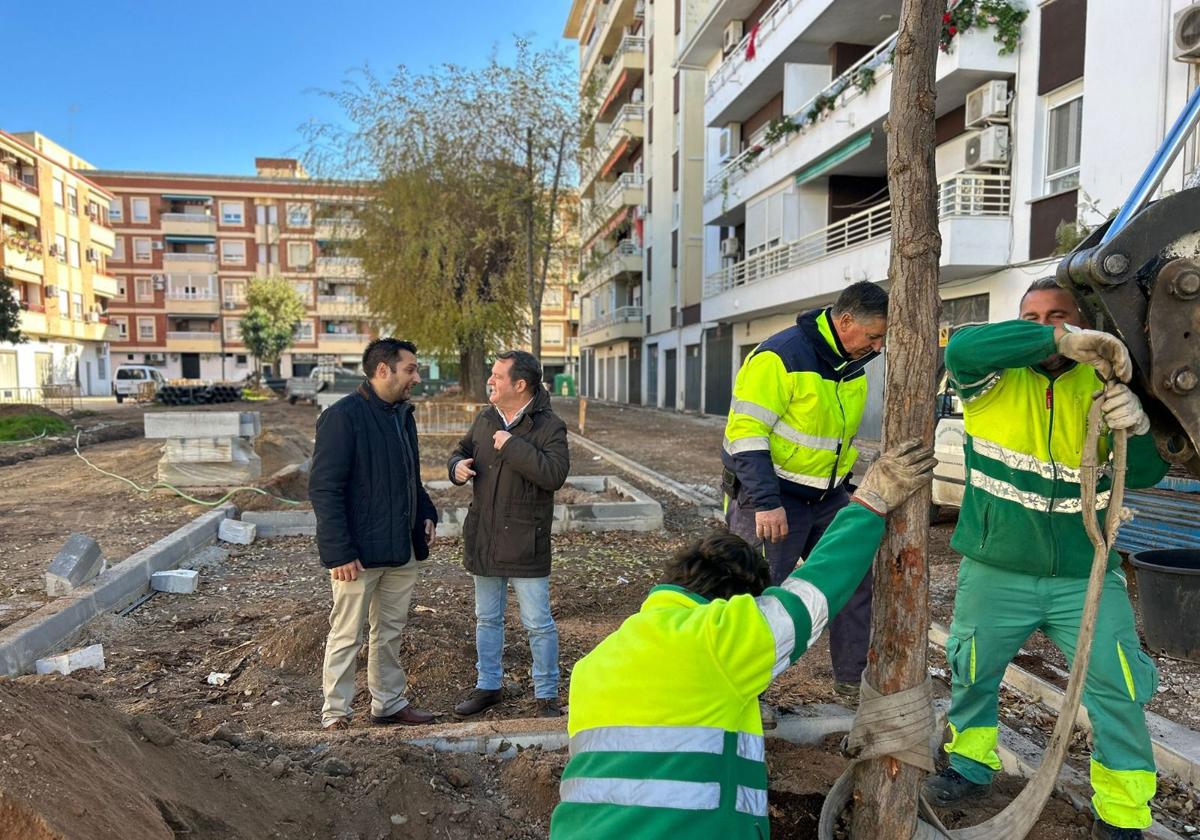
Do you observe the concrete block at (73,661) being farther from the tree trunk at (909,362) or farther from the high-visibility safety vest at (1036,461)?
the high-visibility safety vest at (1036,461)

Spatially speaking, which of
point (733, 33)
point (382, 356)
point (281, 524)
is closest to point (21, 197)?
point (733, 33)

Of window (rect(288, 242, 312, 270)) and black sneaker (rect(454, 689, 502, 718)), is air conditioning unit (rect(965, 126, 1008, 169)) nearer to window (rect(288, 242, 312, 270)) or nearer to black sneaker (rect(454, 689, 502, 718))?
black sneaker (rect(454, 689, 502, 718))

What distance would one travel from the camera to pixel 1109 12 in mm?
10516

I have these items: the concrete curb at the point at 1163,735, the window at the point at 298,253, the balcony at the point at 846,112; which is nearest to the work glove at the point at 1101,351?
the concrete curb at the point at 1163,735

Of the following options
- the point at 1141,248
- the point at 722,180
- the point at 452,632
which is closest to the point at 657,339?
the point at 722,180

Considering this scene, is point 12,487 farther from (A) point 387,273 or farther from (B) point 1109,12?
(B) point 1109,12

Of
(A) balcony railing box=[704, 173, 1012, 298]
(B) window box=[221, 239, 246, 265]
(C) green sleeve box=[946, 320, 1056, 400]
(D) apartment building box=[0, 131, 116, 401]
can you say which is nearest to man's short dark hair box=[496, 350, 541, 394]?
(C) green sleeve box=[946, 320, 1056, 400]

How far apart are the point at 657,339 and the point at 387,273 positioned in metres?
18.6

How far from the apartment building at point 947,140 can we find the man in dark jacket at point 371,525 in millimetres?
9016

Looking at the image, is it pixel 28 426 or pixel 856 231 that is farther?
pixel 856 231

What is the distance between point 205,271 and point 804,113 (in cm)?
5436

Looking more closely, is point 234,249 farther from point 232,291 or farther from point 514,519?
point 514,519

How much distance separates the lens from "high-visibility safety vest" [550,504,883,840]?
64.7 inches

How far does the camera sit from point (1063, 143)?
11.9m
